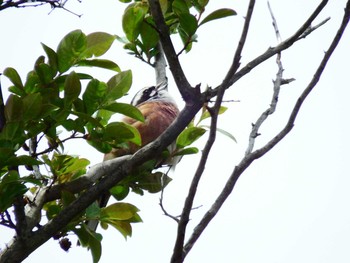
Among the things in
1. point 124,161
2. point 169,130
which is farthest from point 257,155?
point 124,161

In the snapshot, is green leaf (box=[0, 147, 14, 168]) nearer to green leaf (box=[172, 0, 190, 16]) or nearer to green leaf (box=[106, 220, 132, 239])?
green leaf (box=[106, 220, 132, 239])

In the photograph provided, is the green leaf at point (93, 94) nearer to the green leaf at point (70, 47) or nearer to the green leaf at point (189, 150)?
the green leaf at point (70, 47)

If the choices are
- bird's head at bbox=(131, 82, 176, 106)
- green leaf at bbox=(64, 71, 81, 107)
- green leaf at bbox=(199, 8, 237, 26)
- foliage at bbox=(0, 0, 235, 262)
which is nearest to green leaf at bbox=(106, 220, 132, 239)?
foliage at bbox=(0, 0, 235, 262)

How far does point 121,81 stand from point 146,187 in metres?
0.50

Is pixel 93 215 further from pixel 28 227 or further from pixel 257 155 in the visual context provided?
pixel 257 155

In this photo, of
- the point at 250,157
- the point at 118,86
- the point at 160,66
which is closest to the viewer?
the point at 250,157

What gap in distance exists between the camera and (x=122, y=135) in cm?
216

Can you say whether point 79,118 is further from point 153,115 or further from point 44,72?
point 153,115

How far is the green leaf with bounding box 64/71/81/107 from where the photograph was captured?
2.01 meters

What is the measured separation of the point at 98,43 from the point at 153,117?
1.21 meters

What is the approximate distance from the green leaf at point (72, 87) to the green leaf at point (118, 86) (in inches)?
5.3

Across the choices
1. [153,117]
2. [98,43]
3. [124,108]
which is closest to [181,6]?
[98,43]

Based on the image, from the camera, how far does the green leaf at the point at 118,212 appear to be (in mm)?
2264

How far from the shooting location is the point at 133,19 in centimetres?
232
